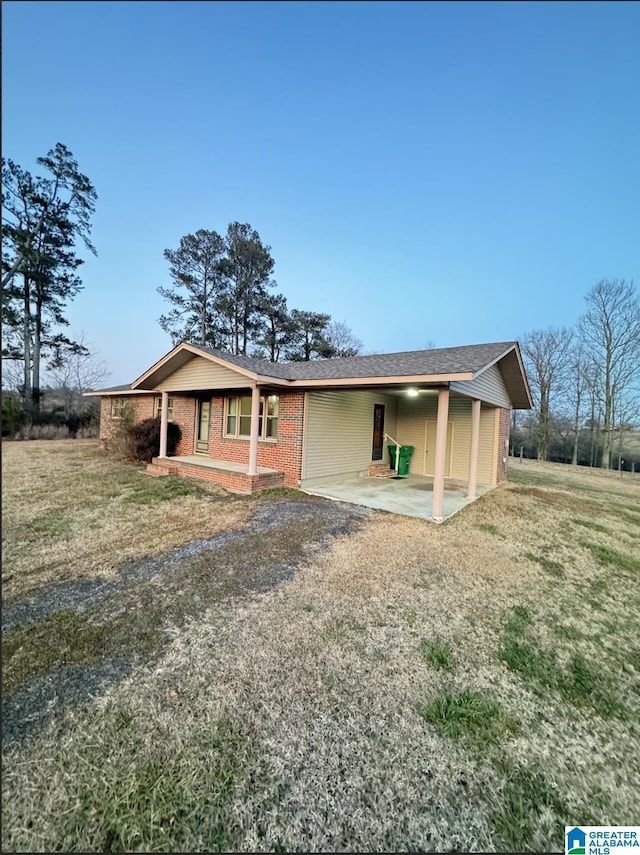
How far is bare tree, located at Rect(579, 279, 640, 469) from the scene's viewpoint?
73.1ft

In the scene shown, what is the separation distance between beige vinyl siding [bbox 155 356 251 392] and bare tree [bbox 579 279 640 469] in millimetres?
24917

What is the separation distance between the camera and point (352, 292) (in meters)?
29.4

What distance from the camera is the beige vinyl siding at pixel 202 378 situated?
9210 mm

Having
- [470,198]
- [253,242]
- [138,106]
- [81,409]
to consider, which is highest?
[253,242]

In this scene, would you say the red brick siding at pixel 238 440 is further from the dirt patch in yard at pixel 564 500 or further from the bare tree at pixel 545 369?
the bare tree at pixel 545 369

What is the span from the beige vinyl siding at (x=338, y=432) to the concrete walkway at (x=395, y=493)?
45 centimetres

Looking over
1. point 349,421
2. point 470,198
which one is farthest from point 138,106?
point 470,198

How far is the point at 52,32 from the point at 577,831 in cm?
468

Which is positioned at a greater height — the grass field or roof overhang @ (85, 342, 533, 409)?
roof overhang @ (85, 342, 533, 409)

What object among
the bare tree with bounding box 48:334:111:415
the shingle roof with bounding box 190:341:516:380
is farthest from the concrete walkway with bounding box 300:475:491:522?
the bare tree with bounding box 48:334:111:415

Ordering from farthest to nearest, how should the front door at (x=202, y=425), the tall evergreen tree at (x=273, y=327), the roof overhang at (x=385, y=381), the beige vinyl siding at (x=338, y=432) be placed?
the tall evergreen tree at (x=273, y=327) → the front door at (x=202, y=425) → the beige vinyl siding at (x=338, y=432) → the roof overhang at (x=385, y=381)

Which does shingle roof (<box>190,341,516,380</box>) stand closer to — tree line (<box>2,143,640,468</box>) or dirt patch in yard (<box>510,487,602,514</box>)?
dirt patch in yard (<box>510,487,602,514</box>)

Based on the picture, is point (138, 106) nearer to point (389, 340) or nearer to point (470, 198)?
point (470, 198)

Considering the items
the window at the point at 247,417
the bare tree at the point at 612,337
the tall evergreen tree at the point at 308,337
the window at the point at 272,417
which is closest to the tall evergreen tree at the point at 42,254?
the tall evergreen tree at the point at 308,337
